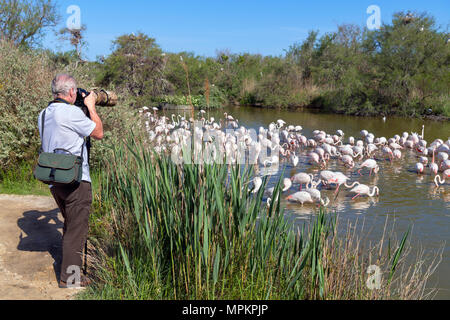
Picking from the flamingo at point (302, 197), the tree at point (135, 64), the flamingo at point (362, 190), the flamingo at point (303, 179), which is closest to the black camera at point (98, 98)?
the flamingo at point (302, 197)

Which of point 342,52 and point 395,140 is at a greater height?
point 342,52

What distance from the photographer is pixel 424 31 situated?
21.8m

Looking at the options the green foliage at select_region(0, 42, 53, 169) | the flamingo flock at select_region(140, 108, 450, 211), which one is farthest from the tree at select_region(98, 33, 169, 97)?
the green foliage at select_region(0, 42, 53, 169)

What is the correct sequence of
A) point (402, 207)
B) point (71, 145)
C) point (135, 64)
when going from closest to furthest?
1. point (71, 145)
2. point (402, 207)
3. point (135, 64)

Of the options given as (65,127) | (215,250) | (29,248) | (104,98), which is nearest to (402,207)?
(215,250)

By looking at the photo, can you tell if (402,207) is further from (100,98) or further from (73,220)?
(73,220)

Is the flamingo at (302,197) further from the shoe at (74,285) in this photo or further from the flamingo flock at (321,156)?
the shoe at (74,285)

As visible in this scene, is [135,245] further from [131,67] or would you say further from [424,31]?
[424,31]

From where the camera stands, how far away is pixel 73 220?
137 inches

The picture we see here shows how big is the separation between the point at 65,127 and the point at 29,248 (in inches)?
67.6

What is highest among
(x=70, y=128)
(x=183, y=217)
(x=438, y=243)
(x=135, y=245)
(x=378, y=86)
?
(x=378, y=86)

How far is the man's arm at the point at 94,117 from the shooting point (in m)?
3.42
